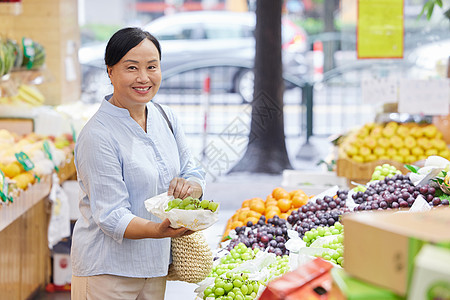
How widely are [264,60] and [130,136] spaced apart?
12.1ft

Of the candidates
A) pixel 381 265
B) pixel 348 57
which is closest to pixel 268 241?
pixel 381 265

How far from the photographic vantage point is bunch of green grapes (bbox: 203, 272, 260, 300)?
258cm

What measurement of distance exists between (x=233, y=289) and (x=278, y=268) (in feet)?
1.06

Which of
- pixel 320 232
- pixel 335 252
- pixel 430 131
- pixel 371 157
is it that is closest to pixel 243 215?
pixel 320 232

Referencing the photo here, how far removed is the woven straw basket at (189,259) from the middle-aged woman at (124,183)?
9 centimetres

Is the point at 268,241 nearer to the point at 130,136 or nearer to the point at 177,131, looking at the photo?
the point at 177,131

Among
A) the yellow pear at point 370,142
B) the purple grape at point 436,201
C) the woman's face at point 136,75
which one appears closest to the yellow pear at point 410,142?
the yellow pear at point 370,142

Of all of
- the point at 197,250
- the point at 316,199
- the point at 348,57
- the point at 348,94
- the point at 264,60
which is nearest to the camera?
the point at 197,250

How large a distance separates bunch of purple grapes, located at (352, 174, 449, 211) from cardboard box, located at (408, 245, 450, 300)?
1.78 m

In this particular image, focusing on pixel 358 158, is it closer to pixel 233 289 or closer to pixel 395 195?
pixel 395 195

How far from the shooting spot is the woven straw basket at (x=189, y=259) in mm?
2506

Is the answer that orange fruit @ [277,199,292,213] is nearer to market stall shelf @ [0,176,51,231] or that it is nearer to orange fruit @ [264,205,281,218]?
orange fruit @ [264,205,281,218]

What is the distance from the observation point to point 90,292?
2.35 meters

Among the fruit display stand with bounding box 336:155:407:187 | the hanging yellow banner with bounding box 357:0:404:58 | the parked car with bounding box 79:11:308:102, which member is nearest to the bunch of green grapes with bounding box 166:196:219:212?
the fruit display stand with bounding box 336:155:407:187
